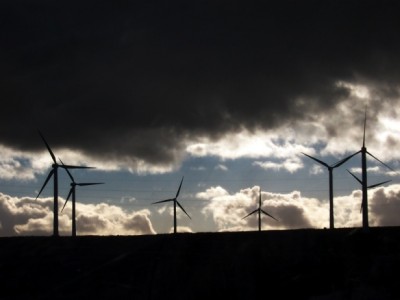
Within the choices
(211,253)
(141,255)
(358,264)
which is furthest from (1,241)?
(358,264)

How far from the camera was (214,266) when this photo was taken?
123688 millimetres

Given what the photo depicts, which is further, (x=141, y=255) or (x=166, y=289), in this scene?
(x=141, y=255)

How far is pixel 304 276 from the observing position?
382ft

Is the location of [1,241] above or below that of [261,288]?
above

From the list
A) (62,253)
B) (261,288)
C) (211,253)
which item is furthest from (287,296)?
(62,253)

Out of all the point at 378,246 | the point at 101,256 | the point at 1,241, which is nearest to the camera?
the point at 378,246

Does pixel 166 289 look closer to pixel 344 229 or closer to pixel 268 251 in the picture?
pixel 268 251

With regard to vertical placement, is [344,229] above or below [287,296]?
above

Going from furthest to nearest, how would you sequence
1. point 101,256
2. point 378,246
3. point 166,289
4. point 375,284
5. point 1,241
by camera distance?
point 1,241 → point 101,256 → point 378,246 → point 166,289 → point 375,284

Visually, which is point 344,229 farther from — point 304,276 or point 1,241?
point 1,241

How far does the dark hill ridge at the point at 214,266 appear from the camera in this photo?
372 ft

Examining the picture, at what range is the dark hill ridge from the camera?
11344cm

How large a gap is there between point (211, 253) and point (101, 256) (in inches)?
782

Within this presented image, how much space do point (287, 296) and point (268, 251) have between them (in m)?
19.5
